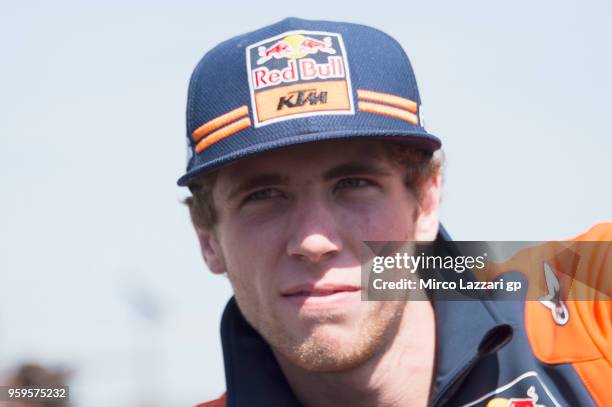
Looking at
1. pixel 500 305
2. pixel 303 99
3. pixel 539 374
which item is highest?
pixel 303 99

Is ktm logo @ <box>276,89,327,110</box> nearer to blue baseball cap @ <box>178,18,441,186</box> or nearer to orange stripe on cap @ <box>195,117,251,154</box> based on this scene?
blue baseball cap @ <box>178,18,441,186</box>

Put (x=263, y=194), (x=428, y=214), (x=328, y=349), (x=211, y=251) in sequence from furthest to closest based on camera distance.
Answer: (x=211, y=251)
(x=428, y=214)
(x=263, y=194)
(x=328, y=349)

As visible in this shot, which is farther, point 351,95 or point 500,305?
point 500,305

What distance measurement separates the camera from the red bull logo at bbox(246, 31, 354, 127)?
5039 mm

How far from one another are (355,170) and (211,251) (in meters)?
1.04

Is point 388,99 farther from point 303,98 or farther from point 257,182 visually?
point 257,182

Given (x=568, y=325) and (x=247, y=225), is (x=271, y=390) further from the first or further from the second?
(x=568, y=325)

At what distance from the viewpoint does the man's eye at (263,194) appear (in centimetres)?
521

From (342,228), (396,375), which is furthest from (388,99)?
(396,375)

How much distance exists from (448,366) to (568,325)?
52 cm

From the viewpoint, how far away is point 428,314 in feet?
18.2

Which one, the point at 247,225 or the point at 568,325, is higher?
the point at 247,225

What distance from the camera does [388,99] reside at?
5.22 m

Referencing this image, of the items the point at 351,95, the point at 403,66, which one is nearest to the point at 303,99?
the point at 351,95
